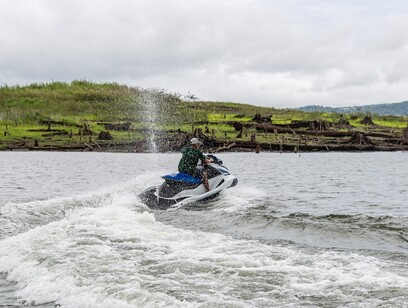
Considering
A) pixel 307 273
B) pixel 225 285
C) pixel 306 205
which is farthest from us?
pixel 306 205

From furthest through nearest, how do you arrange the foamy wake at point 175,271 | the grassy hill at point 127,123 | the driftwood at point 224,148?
1. the grassy hill at point 127,123
2. the driftwood at point 224,148
3. the foamy wake at point 175,271

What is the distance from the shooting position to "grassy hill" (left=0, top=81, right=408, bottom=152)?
193 ft

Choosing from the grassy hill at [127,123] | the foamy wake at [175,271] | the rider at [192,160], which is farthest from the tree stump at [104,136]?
the foamy wake at [175,271]

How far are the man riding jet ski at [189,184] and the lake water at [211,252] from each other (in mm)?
506

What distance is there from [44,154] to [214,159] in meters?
36.1

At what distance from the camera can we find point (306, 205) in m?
20.9

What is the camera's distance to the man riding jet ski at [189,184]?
19905 mm

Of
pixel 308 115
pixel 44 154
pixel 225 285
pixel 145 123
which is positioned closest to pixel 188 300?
pixel 225 285

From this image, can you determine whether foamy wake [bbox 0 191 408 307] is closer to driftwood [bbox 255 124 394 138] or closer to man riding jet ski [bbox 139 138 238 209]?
man riding jet ski [bbox 139 138 238 209]

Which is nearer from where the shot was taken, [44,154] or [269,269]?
[269,269]

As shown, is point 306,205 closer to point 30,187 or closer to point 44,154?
point 30,187

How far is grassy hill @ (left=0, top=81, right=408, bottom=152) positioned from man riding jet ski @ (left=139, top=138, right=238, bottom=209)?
3195 cm

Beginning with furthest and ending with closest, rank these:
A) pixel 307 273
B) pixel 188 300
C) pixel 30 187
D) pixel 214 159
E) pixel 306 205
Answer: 1. pixel 30 187
2. pixel 214 159
3. pixel 306 205
4. pixel 307 273
5. pixel 188 300

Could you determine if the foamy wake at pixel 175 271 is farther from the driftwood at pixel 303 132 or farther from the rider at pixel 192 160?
the driftwood at pixel 303 132
